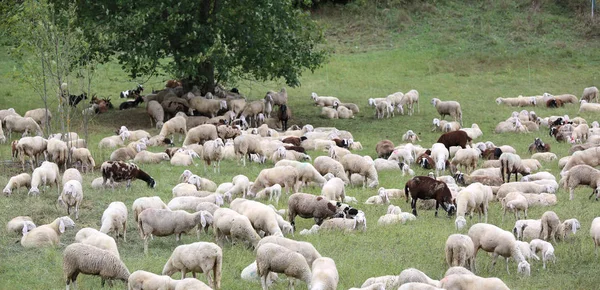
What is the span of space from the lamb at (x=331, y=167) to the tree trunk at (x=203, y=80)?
33.2ft

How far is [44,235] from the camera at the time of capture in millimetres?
15203

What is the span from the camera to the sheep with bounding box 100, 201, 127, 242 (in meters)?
15.5

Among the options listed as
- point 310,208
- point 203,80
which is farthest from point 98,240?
point 203,80

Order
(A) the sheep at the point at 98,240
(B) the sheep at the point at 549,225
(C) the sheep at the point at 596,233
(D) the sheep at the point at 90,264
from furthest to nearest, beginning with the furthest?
(B) the sheep at the point at 549,225 → (C) the sheep at the point at 596,233 → (A) the sheep at the point at 98,240 → (D) the sheep at the point at 90,264

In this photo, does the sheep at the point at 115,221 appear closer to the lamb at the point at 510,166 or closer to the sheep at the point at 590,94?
the lamb at the point at 510,166

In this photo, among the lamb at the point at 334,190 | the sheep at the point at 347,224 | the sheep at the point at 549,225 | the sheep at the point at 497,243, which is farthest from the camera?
the lamb at the point at 334,190

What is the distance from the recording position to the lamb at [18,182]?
18.9 meters

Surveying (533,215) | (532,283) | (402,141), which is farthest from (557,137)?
(532,283)

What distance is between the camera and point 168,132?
26531 mm

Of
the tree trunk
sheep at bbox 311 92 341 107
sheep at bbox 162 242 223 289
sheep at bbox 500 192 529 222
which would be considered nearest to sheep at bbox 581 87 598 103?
sheep at bbox 311 92 341 107

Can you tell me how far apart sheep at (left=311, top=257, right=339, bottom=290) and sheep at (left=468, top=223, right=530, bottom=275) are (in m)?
2.90

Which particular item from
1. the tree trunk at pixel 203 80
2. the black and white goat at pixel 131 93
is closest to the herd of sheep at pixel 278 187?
the tree trunk at pixel 203 80

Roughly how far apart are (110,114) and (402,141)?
1041 cm

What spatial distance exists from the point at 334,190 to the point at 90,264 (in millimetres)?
6839
